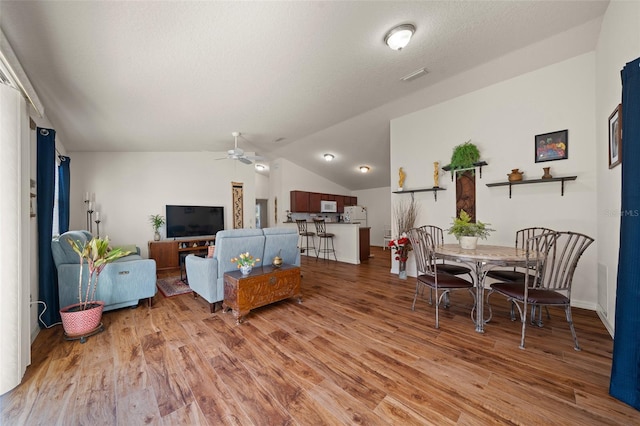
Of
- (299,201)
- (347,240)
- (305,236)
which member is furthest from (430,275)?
(299,201)

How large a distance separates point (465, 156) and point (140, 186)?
6677mm

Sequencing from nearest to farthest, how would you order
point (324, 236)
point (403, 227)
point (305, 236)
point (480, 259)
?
point (480, 259) → point (403, 227) → point (324, 236) → point (305, 236)

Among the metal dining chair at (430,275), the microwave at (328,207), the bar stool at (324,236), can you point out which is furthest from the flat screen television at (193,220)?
the metal dining chair at (430,275)

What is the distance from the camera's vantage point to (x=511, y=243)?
3418 mm

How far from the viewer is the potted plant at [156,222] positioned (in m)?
5.52

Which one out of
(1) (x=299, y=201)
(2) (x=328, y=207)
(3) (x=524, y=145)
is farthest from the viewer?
(2) (x=328, y=207)

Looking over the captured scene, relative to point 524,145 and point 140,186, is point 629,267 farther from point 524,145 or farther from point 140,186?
point 140,186

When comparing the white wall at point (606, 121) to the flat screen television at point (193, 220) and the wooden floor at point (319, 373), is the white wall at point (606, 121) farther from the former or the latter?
the flat screen television at point (193, 220)

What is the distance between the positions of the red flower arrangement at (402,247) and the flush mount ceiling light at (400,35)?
2945mm

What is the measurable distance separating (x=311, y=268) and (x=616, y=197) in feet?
14.8

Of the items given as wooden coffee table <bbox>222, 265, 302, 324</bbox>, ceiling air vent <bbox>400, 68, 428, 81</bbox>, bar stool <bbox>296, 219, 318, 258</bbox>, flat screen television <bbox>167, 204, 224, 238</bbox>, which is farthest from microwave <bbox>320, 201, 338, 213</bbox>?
ceiling air vent <bbox>400, 68, 428, 81</bbox>

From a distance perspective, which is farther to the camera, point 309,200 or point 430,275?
point 309,200

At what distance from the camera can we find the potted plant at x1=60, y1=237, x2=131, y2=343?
7.32ft

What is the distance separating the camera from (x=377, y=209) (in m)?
8.90
